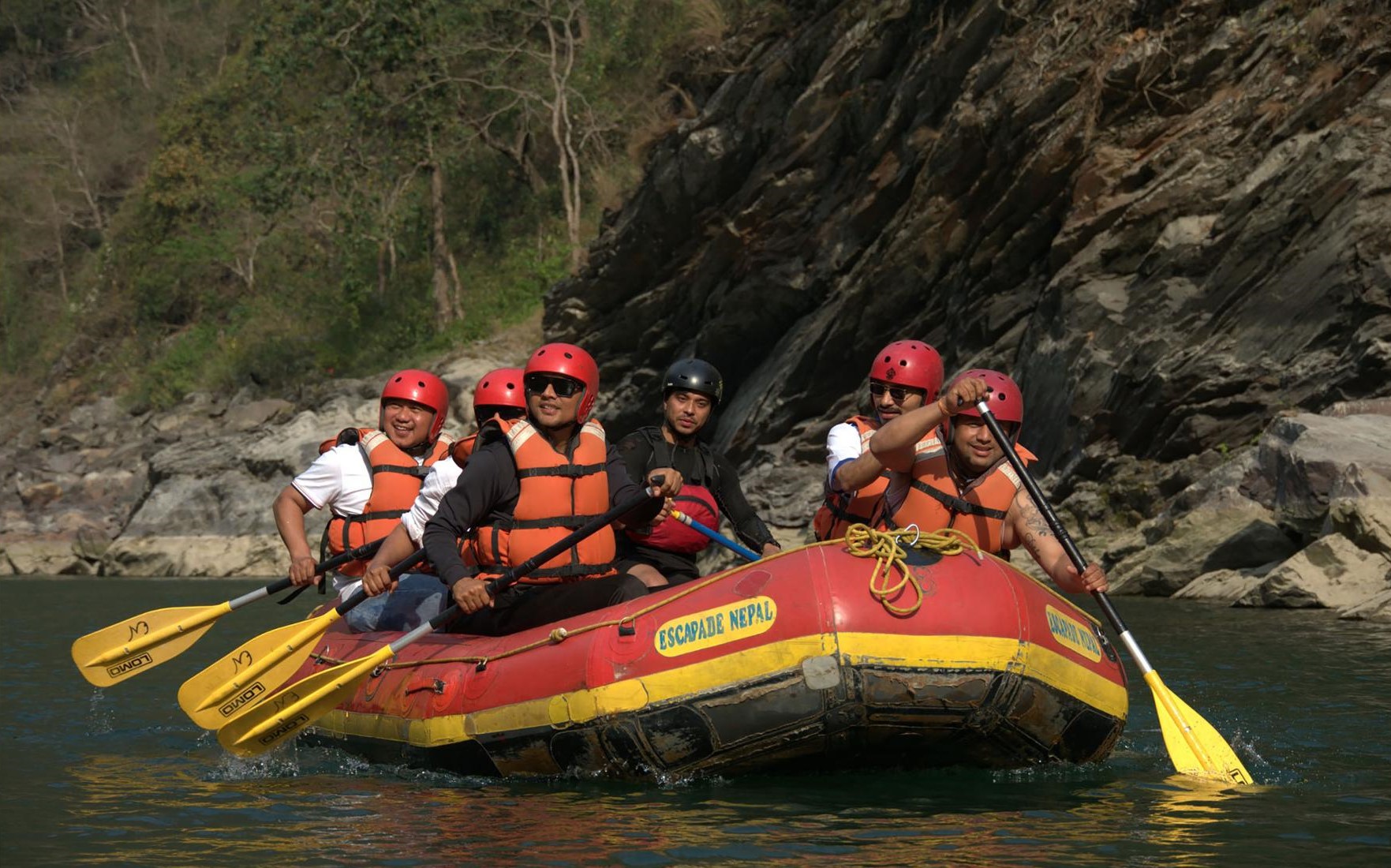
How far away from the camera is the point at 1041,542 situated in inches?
243

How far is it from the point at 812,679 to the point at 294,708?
2.22 metres

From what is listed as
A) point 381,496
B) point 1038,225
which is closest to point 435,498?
point 381,496

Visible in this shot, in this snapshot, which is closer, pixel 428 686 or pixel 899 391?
pixel 428 686

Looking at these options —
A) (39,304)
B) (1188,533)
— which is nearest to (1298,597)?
(1188,533)

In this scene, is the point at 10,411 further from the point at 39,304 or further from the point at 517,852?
the point at 517,852

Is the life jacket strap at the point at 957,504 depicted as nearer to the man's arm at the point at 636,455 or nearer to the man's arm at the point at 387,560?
the man's arm at the point at 636,455

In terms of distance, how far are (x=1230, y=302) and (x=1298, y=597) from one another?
3977 mm

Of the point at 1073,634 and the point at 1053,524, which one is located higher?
the point at 1053,524

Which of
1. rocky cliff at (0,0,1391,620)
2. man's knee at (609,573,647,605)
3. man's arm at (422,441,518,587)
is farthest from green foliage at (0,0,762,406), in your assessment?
man's knee at (609,573,647,605)

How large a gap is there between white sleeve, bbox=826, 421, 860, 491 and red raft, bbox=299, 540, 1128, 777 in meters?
1.16

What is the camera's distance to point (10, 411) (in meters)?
39.1

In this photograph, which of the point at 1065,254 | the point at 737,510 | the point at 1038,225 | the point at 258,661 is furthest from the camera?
the point at 1038,225

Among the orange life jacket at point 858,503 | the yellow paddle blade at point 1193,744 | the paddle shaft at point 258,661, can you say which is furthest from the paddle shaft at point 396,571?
the yellow paddle blade at point 1193,744

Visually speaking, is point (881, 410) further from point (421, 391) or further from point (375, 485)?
point (375, 485)
